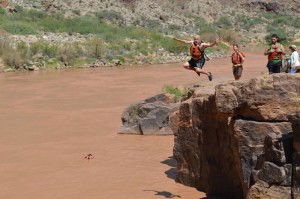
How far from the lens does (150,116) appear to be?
12930 mm

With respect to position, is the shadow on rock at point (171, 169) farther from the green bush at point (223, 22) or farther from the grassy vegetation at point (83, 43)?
the green bush at point (223, 22)

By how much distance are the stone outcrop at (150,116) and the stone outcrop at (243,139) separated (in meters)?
3.79

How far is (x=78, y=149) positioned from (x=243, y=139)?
570cm

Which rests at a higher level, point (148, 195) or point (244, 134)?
point (244, 134)

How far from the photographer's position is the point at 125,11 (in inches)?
2074

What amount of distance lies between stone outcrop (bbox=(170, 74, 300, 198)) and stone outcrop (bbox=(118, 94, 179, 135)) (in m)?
3.79

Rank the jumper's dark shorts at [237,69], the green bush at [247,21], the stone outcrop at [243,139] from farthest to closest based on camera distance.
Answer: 1. the green bush at [247,21]
2. the jumper's dark shorts at [237,69]
3. the stone outcrop at [243,139]

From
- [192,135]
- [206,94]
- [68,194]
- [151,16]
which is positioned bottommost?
[68,194]

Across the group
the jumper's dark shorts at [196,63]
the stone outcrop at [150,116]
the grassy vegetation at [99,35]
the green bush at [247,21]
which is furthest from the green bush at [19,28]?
the jumper's dark shorts at [196,63]

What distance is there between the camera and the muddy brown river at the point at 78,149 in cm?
861

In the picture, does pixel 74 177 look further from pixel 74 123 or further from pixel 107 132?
pixel 74 123

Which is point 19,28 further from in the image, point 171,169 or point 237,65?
point 171,169

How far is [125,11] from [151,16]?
301cm

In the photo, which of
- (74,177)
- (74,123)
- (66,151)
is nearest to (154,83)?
(74,123)
